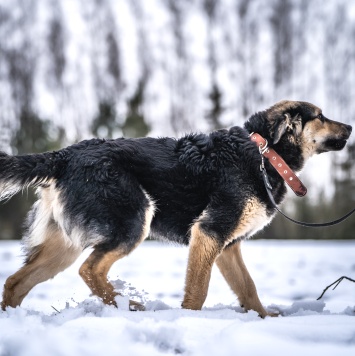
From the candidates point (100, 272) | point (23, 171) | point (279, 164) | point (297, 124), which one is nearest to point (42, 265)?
point (100, 272)

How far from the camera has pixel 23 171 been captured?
435 centimetres

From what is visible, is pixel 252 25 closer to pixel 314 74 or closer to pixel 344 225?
pixel 314 74

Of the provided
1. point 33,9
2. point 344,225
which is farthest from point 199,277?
point 33,9

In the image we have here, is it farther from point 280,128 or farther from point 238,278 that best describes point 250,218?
point 280,128

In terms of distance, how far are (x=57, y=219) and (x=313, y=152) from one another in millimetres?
2569

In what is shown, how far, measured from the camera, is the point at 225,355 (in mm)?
2447

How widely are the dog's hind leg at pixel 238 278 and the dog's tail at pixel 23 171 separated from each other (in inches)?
71.5

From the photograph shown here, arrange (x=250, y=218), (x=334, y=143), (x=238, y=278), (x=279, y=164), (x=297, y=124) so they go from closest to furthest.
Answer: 1. (x=250, y=218)
2. (x=279, y=164)
3. (x=238, y=278)
4. (x=297, y=124)
5. (x=334, y=143)

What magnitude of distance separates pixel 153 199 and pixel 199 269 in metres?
0.74

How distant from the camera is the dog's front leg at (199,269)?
170 inches

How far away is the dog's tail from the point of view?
433cm

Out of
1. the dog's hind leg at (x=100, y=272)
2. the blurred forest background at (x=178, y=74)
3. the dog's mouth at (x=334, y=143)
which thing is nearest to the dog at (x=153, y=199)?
the dog's hind leg at (x=100, y=272)

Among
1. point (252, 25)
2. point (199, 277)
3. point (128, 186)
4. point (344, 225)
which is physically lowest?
point (344, 225)

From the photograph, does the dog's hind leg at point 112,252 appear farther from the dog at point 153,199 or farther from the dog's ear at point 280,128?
the dog's ear at point 280,128
